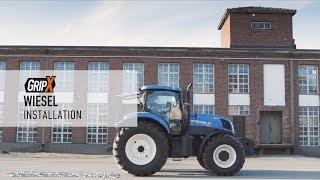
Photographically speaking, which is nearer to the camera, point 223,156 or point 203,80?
point 223,156

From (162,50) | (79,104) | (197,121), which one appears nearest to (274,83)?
(162,50)

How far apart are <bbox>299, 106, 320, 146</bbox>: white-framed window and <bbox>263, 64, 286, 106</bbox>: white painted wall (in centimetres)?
147

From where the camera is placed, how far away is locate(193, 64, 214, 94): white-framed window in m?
29.0

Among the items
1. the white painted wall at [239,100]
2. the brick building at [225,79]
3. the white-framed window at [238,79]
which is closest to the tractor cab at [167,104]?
the brick building at [225,79]

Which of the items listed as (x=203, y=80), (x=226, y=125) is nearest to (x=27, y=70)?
(x=203, y=80)

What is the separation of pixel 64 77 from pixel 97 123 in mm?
3472

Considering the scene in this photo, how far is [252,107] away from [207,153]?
16.3 metres

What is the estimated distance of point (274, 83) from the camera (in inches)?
1135

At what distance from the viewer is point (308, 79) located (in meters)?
29.1

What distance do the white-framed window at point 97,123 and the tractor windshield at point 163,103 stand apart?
1557 cm

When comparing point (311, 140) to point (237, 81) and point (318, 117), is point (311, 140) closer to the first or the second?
point (318, 117)

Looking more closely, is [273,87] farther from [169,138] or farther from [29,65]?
[169,138]

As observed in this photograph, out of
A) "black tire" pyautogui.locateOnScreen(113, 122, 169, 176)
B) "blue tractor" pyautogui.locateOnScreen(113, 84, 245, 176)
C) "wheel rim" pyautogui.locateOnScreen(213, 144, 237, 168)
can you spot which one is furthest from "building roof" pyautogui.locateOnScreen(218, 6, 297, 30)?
"black tire" pyautogui.locateOnScreen(113, 122, 169, 176)

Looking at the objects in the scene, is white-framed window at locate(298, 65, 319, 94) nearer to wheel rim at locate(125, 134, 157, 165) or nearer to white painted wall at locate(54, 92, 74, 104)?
white painted wall at locate(54, 92, 74, 104)
